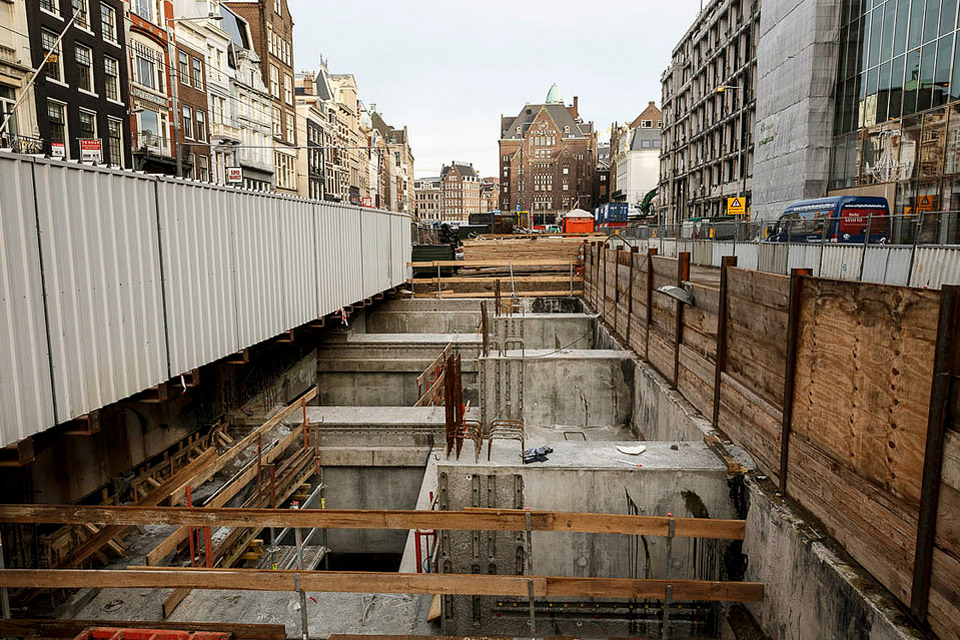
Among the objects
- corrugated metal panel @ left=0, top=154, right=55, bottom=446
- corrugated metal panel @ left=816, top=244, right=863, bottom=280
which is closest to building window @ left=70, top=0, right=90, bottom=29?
corrugated metal panel @ left=0, top=154, right=55, bottom=446

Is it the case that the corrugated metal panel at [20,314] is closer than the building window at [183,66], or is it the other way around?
the corrugated metal panel at [20,314]

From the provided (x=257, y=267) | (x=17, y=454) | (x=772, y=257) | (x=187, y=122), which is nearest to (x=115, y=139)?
(x=187, y=122)

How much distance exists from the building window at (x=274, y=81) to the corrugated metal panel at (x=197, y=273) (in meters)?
46.5

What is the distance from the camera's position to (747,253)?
18438 mm

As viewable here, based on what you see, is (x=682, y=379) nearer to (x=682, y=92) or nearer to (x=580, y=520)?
(x=580, y=520)

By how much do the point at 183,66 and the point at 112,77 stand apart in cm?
984

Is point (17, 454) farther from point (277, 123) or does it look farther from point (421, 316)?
point (277, 123)

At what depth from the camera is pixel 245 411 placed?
1490 centimetres

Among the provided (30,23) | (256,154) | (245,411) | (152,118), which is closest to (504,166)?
(256,154)

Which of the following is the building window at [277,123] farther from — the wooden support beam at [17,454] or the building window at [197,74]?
the wooden support beam at [17,454]

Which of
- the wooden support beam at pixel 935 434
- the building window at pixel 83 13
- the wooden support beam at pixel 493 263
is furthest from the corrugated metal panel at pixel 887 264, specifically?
the building window at pixel 83 13

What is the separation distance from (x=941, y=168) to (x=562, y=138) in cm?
11267

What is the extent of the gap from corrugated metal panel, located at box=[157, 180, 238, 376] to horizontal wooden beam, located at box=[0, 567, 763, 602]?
3996 mm

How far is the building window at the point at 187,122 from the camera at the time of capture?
37406 millimetres
